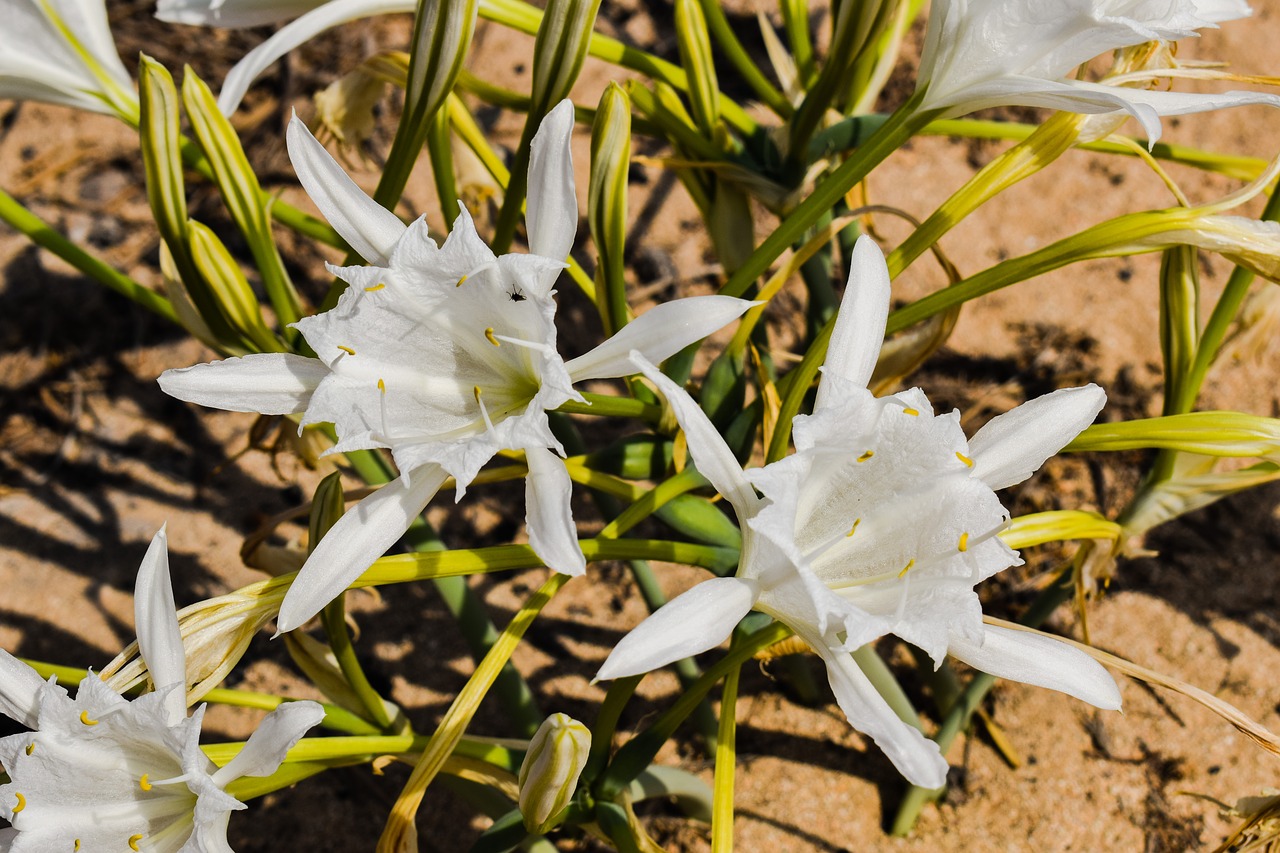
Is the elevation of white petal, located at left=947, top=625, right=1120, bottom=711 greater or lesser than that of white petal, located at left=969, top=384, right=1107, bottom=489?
lesser

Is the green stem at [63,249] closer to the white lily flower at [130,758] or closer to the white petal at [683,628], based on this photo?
the white lily flower at [130,758]

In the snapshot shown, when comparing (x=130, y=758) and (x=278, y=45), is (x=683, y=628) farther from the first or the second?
(x=278, y=45)

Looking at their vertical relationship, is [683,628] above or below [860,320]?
below

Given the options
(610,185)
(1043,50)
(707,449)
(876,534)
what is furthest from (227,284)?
(1043,50)

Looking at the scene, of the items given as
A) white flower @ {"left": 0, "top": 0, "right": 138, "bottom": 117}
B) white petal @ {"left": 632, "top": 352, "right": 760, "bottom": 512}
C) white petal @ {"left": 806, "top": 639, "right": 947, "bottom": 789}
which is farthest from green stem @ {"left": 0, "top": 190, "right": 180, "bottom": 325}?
white petal @ {"left": 806, "top": 639, "right": 947, "bottom": 789}

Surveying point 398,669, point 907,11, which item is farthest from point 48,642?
point 907,11

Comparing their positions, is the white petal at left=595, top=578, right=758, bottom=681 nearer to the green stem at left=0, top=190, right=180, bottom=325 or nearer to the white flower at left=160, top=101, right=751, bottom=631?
the white flower at left=160, top=101, right=751, bottom=631

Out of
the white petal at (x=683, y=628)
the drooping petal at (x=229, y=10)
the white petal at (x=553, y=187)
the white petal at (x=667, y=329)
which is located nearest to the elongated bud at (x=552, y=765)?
the white petal at (x=683, y=628)
